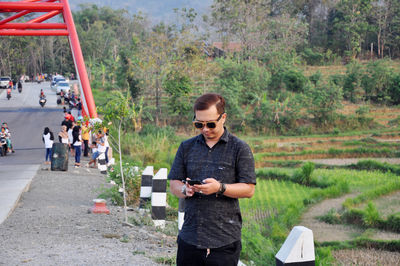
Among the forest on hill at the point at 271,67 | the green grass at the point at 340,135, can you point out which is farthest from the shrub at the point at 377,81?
the green grass at the point at 340,135

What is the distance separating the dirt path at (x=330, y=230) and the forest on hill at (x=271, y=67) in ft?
41.2

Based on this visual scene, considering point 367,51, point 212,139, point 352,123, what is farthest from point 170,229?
point 367,51

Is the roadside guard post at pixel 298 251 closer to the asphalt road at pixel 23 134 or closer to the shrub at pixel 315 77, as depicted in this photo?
the asphalt road at pixel 23 134

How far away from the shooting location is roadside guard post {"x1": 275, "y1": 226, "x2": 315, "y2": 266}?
3043mm

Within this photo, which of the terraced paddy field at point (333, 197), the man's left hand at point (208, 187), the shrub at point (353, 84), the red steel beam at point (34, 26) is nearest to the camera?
the man's left hand at point (208, 187)

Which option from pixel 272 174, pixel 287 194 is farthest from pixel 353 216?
pixel 272 174

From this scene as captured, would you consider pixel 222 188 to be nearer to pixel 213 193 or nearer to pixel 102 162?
pixel 213 193

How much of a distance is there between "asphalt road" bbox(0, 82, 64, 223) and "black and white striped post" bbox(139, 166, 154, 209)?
76.7 inches

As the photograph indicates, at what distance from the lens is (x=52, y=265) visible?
16.7ft

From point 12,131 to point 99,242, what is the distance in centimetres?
2397

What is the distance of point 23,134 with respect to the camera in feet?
89.2

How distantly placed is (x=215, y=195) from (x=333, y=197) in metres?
15.8

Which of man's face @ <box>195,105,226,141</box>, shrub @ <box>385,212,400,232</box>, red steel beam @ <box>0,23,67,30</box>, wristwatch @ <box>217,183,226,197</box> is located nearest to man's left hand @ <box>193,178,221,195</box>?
wristwatch @ <box>217,183,226,197</box>

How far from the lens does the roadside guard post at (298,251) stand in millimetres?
3043
